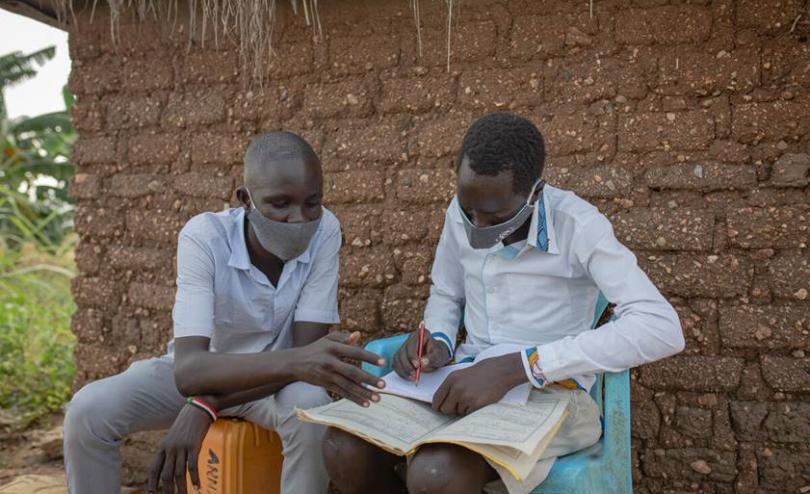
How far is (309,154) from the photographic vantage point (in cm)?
250

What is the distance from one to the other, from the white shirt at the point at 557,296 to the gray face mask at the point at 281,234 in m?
0.49

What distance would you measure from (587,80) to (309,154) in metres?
1.17

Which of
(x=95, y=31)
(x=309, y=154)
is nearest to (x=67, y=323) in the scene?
(x=95, y=31)

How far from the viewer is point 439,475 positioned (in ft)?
6.07

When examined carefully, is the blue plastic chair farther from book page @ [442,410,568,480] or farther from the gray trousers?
the gray trousers

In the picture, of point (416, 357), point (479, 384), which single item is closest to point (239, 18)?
point (416, 357)

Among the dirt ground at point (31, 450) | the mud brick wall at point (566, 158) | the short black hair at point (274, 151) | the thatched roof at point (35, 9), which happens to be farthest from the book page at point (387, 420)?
the thatched roof at point (35, 9)

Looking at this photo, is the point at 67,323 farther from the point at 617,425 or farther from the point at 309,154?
the point at 617,425

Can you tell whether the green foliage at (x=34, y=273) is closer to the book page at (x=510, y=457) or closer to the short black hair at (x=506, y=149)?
the short black hair at (x=506, y=149)

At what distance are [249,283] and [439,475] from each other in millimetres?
1061

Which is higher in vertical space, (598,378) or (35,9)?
(35,9)

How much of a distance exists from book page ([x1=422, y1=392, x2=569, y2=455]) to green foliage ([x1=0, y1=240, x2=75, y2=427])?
3.56m

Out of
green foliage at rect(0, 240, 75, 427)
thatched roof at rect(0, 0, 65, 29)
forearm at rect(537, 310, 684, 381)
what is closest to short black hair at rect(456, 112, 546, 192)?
forearm at rect(537, 310, 684, 381)

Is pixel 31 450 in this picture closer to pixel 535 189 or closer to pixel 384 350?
pixel 384 350
